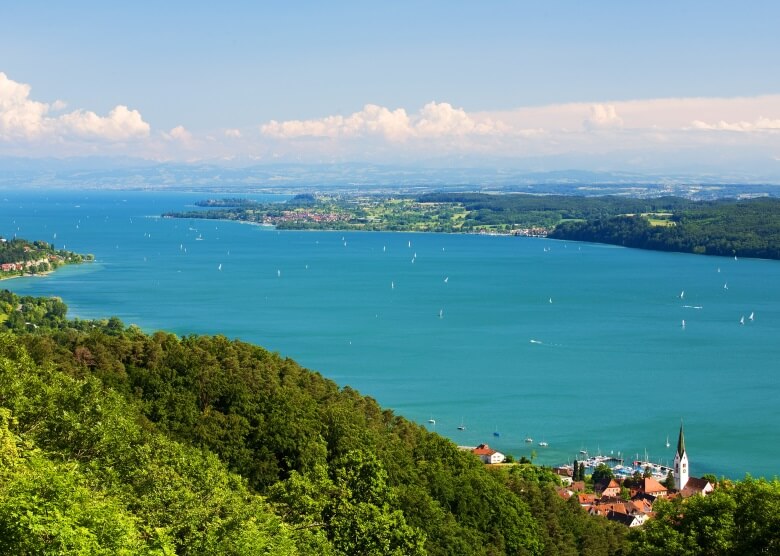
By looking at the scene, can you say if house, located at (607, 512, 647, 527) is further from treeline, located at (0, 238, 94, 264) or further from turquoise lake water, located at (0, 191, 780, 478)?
treeline, located at (0, 238, 94, 264)

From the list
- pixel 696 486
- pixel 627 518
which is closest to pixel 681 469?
pixel 696 486

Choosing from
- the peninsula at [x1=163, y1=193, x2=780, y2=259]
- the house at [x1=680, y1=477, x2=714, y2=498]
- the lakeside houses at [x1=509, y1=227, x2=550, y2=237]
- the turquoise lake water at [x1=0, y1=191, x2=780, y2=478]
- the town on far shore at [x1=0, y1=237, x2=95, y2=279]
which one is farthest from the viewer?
the lakeside houses at [x1=509, y1=227, x2=550, y2=237]

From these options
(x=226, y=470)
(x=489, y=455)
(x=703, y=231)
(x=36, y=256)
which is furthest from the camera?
(x=703, y=231)

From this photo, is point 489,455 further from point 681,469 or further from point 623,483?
point 681,469

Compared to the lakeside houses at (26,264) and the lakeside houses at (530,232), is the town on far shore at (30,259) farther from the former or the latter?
the lakeside houses at (530,232)

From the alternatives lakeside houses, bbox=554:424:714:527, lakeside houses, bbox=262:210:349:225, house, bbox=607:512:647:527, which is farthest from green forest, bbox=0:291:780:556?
lakeside houses, bbox=262:210:349:225

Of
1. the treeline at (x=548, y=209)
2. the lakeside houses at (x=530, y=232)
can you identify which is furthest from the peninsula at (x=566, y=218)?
the treeline at (x=548, y=209)
